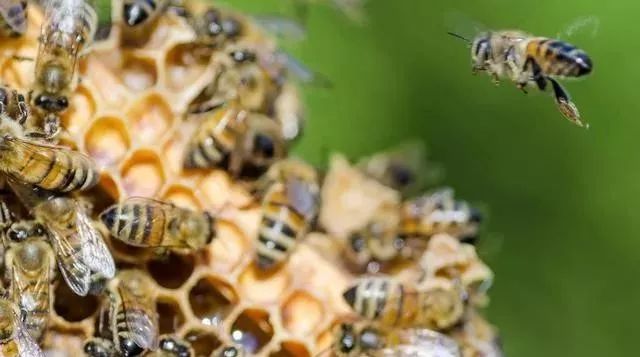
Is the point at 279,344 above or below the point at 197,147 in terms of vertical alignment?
below

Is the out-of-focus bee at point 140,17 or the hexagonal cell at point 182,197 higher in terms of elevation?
the out-of-focus bee at point 140,17

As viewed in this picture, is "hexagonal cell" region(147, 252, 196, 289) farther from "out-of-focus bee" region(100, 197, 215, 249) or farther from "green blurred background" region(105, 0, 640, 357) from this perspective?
"green blurred background" region(105, 0, 640, 357)

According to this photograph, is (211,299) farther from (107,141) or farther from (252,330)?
(107,141)

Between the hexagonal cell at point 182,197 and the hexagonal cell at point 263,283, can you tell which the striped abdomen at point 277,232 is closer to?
the hexagonal cell at point 263,283

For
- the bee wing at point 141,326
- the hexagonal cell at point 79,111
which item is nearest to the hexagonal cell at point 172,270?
the bee wing at point 141,326

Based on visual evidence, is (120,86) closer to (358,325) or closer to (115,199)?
(115,199)

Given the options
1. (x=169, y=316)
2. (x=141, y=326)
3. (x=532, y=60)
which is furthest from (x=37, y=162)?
(x=532, y=60)

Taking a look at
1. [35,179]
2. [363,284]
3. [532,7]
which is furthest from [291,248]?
[532,7]
